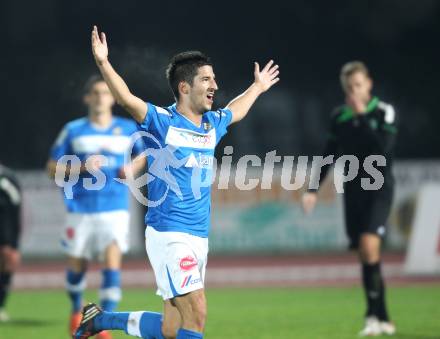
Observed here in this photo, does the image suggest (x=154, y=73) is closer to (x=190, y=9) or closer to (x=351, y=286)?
(x=351, y=286)

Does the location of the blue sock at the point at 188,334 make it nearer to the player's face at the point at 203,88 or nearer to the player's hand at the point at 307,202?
the player's face at the point at 203,88

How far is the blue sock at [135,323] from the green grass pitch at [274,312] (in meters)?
1.88

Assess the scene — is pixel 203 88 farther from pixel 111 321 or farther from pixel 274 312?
pixel 274 312

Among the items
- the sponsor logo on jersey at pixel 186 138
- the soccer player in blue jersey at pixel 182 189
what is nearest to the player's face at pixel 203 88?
the soccer player in blue jersey at pixel 182 189

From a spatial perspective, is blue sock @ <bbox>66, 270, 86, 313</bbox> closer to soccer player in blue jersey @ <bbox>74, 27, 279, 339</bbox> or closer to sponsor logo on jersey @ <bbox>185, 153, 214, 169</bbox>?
soccer player in blue jersey @ <bbox>74, 27, 279, 339</bbox>

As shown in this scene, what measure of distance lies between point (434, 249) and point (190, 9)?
7.51 m

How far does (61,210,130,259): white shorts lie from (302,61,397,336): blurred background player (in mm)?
1689

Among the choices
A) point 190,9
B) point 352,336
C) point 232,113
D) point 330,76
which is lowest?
point 352,336

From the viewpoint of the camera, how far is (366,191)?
918 centimetres

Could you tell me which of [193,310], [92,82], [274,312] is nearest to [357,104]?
[92,82]

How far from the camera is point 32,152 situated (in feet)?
61.5

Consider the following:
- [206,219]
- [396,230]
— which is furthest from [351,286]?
[206,219]

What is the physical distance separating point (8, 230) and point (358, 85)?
4.31 m

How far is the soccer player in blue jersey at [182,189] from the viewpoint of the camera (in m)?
6.33
